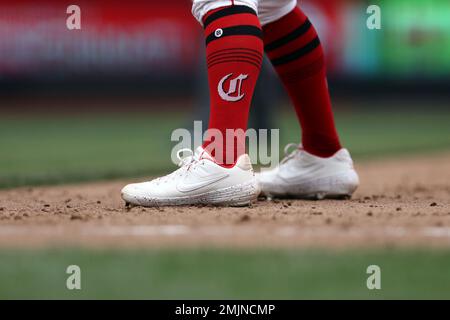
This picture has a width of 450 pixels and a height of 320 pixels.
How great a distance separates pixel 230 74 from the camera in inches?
98.3

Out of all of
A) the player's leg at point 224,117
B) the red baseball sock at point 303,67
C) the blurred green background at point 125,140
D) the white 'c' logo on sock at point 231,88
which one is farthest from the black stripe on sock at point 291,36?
the blurred green background at point 125,140

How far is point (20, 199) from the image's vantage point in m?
3.10

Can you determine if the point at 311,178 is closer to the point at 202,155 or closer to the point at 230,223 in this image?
the point at 202,155

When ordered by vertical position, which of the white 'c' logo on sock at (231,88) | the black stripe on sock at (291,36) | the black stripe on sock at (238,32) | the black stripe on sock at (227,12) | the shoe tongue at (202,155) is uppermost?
the black stripe on sock at (291,36)

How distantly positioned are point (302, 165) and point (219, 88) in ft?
2.16

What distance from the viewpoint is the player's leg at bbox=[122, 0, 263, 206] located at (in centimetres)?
251

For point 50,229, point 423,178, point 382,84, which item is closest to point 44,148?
point 423,178

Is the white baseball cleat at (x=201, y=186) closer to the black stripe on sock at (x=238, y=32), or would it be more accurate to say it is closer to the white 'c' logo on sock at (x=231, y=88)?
the white 'c' logo on sock at (x=231, y=88)

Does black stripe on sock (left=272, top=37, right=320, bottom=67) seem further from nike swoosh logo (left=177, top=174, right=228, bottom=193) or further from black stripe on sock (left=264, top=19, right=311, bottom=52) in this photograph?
nike swoosh logo (left=177, top=174, right=228, bottom=193)

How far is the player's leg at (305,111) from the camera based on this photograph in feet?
9.62

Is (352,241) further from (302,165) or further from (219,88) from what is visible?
(302,165)

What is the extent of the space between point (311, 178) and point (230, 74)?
26.9 inches

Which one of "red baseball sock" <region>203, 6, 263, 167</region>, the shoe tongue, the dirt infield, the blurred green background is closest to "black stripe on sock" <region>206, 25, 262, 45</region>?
"red baseball sock" <region>203, 6, 263, 167</region>

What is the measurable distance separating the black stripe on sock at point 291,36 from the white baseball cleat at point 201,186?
56 centimetres
